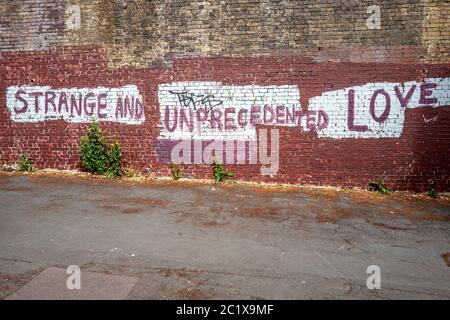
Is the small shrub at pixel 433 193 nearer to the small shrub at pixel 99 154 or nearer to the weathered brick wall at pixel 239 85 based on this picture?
the weathered brick wall at pixel 239 85

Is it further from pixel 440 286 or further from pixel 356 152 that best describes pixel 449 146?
pixel 440 286

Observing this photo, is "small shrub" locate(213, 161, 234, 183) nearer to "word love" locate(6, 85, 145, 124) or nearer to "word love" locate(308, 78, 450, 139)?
"word love" locate(6, 85, 145, 124)

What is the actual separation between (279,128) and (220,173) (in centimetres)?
184

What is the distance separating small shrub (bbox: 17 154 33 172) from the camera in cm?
1030

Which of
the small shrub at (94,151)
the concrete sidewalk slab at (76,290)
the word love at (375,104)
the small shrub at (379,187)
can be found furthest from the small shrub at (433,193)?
the small shrub at (94,151)

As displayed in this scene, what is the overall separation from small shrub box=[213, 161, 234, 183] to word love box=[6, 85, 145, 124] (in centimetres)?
225

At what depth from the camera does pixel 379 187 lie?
9367 millimetres

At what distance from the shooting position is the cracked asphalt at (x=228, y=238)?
4.53 metres

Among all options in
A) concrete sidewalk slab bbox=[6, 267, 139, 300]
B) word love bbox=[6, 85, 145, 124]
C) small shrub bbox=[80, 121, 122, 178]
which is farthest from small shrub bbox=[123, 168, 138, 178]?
concrete sidewalk slab bbox=[6, 267, 139, 300]

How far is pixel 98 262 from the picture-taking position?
492cm

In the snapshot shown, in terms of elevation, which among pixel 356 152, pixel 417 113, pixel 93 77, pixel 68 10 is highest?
pixel 68 10

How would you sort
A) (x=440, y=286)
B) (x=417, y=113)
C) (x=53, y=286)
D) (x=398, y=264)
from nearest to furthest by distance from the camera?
(x=53, y=286)
(x=440, y=286)
(x=398, y=264)
(x=417, y=113)

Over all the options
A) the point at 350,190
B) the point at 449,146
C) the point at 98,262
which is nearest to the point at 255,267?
the point at 98,262
